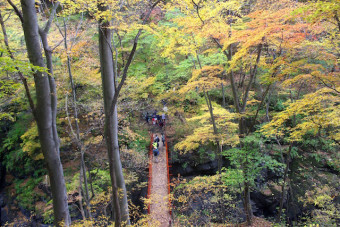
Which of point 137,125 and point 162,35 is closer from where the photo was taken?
point 162,35

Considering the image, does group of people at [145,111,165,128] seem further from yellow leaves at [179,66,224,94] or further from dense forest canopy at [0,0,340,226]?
yellow leaves at [179,66,224,94]

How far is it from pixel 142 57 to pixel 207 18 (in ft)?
26.4

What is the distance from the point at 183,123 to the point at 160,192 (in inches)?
191

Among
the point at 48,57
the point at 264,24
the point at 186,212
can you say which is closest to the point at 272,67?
the point at 264,24

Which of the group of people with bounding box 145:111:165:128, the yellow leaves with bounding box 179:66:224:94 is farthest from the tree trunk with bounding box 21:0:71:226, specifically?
the group of people with bounding box 145:111:165:128

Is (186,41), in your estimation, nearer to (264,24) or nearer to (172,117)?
(264,24)

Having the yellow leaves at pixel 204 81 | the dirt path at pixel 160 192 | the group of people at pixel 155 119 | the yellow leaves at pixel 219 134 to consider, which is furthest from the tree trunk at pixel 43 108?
the group of people at pixel 155 119

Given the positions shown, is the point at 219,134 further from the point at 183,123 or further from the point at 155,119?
the point at 155,119

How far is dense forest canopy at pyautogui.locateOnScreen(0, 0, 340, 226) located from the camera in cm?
533

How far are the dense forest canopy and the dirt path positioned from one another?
92mm

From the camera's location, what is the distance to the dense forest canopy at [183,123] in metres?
5.33

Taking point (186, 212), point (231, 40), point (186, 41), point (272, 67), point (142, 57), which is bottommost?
point (186, 212)

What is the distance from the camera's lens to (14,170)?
1270 centimetres

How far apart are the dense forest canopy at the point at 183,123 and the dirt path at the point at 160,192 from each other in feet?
0.30
